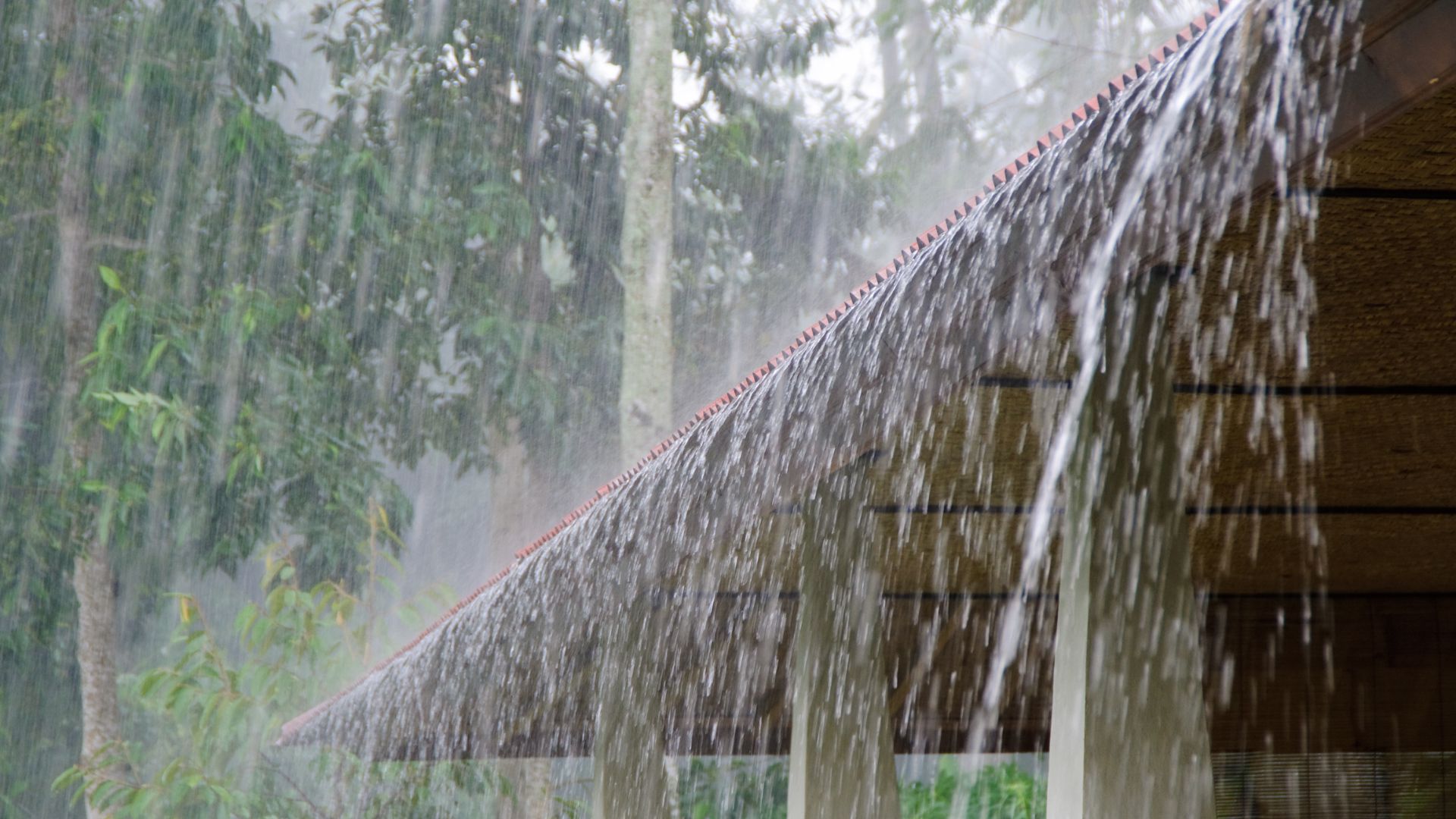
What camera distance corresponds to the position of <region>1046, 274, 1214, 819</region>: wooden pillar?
1.68 m

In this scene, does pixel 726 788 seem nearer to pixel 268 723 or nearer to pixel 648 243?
pixel 648 243

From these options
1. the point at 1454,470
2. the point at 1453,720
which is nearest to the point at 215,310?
the point at 1453,720

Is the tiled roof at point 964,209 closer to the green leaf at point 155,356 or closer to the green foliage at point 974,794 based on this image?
the green foliage at point 974,794

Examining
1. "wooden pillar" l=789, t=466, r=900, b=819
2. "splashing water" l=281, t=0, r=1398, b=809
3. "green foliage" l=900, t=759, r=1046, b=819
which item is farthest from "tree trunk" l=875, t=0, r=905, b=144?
"wooden pillar" l=789, t=466, r=900, b=819

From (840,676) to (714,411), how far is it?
510 millimetres

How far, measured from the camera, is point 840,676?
103 inches

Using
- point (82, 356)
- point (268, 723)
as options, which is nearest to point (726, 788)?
point (268, 723)

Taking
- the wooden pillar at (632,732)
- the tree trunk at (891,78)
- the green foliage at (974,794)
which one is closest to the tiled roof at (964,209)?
the wooden pillar at (632,732)

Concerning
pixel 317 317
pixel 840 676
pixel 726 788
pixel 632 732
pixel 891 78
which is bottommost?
pixel 726 788

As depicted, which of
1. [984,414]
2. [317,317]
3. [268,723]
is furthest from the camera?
[317,317]

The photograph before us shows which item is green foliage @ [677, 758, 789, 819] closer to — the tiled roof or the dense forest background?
the dense forest background

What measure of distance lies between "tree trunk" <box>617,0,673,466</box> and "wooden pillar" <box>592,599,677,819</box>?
676cm

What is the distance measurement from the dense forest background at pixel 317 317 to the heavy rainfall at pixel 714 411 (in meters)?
0.06

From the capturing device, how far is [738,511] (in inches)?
96.5
